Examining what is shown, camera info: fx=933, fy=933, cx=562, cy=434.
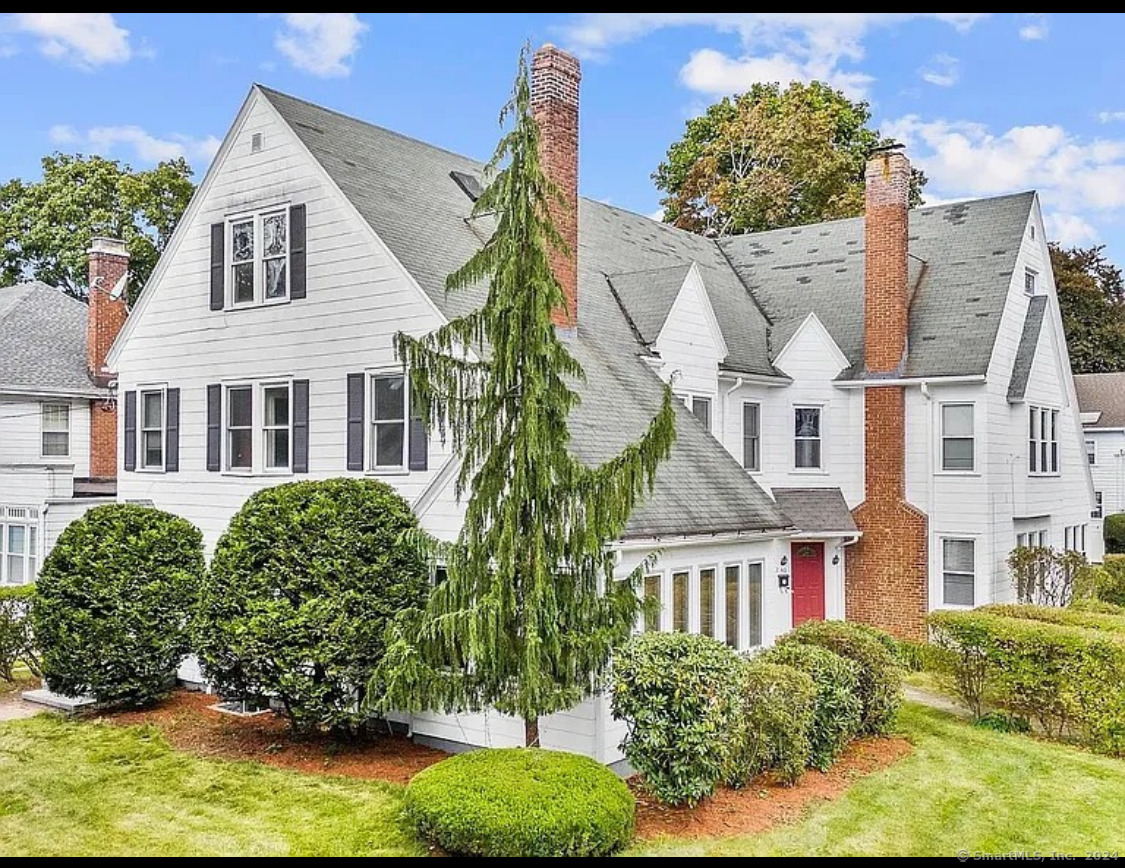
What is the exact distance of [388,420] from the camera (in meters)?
12.4

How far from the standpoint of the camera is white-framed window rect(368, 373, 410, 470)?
12266mm

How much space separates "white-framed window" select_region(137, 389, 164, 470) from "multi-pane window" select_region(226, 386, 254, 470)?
5.47 feet

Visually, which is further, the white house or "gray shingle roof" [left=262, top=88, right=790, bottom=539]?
the white house

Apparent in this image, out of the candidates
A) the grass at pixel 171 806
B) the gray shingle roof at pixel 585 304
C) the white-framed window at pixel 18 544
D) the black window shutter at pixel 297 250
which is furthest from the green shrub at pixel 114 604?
the white-framed window at pixel 18 544

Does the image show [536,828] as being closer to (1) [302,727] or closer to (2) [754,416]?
(1) [302,727]

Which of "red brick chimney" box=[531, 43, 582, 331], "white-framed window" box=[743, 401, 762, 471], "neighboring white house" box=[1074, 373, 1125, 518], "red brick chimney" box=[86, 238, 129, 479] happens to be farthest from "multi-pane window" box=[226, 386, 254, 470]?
"neighboring white house" box=[1074, 373, 1125, 518]

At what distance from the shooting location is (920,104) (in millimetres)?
22094

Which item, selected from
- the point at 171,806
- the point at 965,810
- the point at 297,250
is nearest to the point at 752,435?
the point at 297,250

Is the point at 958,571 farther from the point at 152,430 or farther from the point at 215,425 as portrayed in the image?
the point at 152,430

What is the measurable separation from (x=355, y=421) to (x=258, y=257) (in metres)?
3.20

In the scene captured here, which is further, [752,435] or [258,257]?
[752,435]

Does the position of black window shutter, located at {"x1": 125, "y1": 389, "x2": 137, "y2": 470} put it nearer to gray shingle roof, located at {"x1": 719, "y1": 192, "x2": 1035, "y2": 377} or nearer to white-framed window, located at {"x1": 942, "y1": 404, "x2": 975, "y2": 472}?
gray shingle roof, located at {"x1": 719, "y1": 192, "x2": 1035, "y2": 377}

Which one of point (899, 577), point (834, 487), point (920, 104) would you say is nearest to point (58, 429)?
point (834, 487)

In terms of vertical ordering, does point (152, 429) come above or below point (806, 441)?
above
